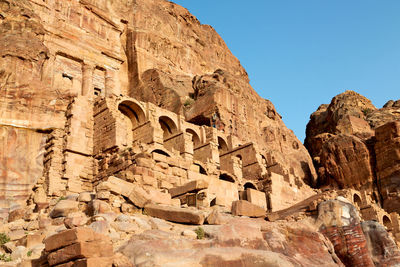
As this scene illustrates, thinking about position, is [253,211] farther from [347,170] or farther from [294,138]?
[294,138]

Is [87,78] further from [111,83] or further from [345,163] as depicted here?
[345,163]

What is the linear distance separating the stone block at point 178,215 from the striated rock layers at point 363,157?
24.4 metres

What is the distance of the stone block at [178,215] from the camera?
927 cm

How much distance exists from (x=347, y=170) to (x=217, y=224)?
1063 inches

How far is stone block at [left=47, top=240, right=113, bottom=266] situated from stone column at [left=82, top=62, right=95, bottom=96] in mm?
24301

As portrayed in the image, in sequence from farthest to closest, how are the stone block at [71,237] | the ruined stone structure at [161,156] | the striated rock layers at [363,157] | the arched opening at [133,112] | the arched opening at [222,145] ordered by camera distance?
the arched opening at [222,145] → the striated rock layers at [363,157] → the arched opening at [133,112] → the ruined stone structure at [161,156] → the stone block at [71,237]

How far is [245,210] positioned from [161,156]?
15.1 ft

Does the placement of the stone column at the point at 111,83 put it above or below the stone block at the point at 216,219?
above

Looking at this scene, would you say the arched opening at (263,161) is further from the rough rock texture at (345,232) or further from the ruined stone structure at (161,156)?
the rough rock texture at (345,232)

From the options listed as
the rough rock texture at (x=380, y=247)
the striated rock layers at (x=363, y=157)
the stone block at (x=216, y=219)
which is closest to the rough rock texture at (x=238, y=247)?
the stone block at (x=216, y=219)

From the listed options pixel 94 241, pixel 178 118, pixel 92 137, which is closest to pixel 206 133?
pixel 178 118

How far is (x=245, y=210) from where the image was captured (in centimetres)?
1169

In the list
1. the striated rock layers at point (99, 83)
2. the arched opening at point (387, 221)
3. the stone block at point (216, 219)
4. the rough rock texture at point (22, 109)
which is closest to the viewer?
the stone block at point (216, 219)

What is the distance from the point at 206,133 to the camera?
3055cm
